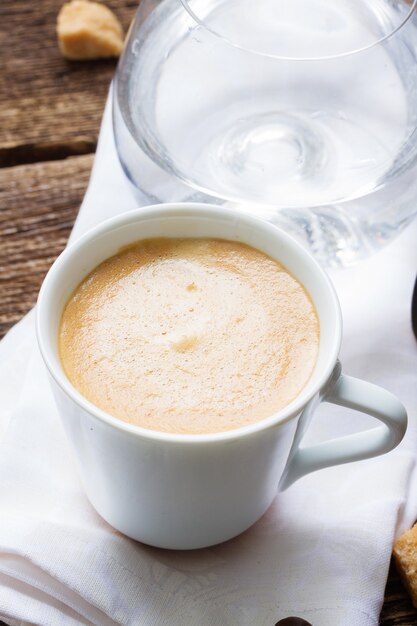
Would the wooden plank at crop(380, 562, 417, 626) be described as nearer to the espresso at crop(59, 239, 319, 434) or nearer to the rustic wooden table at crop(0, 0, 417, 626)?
the espresso at crop(59, 239, 319, 434)

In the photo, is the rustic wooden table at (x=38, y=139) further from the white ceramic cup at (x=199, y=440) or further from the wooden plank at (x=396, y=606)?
the wooden plank at (x=396, y=606)

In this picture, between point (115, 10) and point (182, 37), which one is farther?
point (115, 10)

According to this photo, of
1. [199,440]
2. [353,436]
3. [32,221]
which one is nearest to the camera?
[199,440]

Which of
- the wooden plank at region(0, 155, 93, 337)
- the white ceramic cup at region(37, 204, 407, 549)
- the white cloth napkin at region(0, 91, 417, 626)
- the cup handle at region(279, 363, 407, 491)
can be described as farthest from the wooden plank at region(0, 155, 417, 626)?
the cup handle at region(279, 363, 407, 491)

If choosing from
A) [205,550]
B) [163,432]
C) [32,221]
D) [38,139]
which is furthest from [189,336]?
[38,139]

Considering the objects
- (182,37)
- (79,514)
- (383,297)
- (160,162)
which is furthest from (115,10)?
(79,514)

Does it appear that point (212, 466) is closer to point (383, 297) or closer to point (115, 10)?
point (383, 297)

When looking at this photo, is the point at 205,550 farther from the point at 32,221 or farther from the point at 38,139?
the point at 38,139
